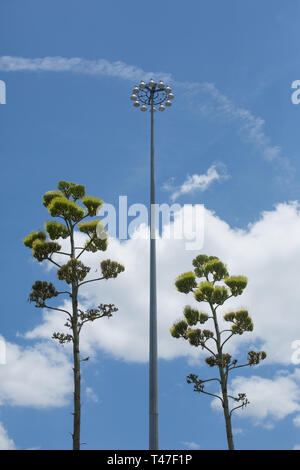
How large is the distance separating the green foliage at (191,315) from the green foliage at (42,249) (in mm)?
5664

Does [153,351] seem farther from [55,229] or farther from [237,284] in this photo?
[237,284]

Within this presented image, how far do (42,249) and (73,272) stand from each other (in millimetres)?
1368

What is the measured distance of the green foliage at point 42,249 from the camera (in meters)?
14.2

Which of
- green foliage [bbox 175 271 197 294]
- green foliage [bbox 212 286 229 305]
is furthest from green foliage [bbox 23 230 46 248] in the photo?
green foliage [bbox 212 286 229 305]

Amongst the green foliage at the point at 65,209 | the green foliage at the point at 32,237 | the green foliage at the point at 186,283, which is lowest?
the green foliage at the point at 186,283

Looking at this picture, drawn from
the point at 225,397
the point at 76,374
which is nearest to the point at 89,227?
the point at 76,374

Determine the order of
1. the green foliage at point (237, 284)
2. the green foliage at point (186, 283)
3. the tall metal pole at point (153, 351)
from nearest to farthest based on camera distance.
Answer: the tall metal pole at point (153, 351) < the green foliage at point (237, 284) < the green foliage at point (186, 283)

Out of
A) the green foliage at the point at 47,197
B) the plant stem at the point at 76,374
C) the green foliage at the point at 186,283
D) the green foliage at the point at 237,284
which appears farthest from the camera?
the green foliage at the point at 186,283

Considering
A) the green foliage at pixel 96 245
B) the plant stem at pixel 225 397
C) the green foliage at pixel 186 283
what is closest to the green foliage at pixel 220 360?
the plant stem at pixel 225 397

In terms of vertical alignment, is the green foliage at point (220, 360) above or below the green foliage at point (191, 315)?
below

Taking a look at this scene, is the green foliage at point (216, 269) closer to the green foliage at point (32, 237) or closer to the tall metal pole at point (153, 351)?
the tall metal pole at point (153, 351)
